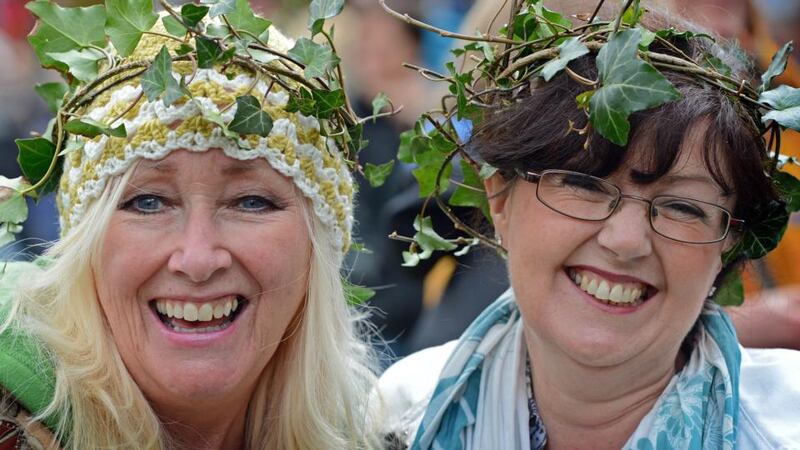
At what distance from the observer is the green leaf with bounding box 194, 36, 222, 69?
245cm

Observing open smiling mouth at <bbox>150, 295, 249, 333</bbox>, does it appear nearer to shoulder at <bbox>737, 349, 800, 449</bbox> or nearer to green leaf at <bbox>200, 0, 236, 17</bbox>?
green leaf at <bbox>200, 0, 236, 17</bbox>

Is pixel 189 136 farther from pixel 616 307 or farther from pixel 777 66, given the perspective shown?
pixel 777 66

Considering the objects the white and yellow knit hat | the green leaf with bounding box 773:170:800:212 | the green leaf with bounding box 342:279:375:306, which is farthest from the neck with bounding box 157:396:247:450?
the green leaf with bounding box 773:170:800:212

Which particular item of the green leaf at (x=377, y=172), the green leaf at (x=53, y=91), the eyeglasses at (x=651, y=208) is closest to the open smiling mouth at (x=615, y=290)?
the eyeglasses at (x=651, y=208)

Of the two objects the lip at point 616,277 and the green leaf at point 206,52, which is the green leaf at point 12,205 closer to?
the green leaf at point 206,52

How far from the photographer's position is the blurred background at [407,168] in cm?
358

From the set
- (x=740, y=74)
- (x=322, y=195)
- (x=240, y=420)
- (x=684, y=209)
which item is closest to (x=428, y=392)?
(x=240, y=420)

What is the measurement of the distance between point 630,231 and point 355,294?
90 cm

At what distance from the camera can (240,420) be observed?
9.39ft

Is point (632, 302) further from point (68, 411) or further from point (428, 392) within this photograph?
point (68, 411)

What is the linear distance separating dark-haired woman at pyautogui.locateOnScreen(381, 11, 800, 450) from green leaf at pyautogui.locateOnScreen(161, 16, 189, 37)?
77 cm

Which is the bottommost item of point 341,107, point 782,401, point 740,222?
point 782,401

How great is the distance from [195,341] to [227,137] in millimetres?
471

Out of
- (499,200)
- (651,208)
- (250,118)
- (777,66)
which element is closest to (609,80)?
(651,208)
